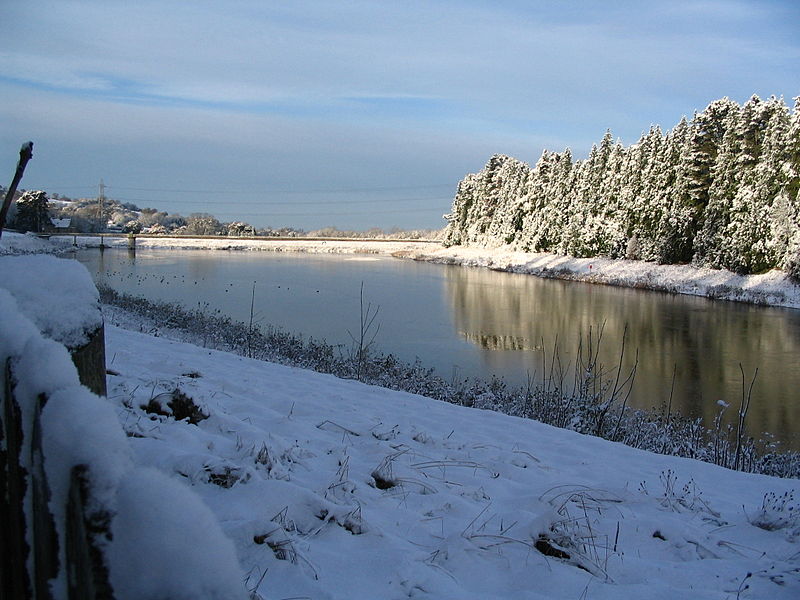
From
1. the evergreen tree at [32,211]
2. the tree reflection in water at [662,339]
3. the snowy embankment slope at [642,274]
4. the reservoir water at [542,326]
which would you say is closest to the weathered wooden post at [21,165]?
the tree reflection in water at [662,339]

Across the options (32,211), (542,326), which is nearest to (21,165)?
(542,326)

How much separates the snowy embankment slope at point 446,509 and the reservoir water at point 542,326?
6.91 m

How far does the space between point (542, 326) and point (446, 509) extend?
62.8ft

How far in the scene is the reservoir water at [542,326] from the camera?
47.2 feet

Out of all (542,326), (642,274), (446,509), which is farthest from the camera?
(642,274)

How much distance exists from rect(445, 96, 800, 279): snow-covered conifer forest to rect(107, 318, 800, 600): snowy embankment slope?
3033 centimetres

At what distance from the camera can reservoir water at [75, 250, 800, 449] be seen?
14391mm

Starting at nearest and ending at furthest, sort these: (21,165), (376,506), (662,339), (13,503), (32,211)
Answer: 1. (13,503)
2. (21,165)
3. (376,506)
4. (662,339)
5. (32,211)

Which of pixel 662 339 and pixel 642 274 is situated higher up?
pixel 642 274

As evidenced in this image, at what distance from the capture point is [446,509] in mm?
3998

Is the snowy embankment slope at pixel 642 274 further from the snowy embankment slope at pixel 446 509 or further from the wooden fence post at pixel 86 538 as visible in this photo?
the wooden fence post at pixel 86 538

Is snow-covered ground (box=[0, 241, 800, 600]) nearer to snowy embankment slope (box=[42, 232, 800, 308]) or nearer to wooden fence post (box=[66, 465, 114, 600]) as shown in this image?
wooden fence post (box=[66, 465, 114, 600])

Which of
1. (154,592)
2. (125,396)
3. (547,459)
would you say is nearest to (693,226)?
(547,459)

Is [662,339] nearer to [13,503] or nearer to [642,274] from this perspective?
[642,274]
